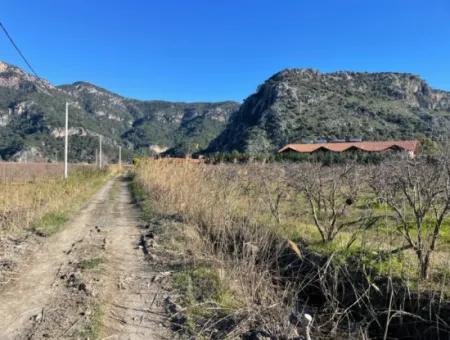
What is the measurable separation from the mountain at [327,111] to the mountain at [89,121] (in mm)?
16738

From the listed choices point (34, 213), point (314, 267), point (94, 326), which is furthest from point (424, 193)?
point (34, 213)

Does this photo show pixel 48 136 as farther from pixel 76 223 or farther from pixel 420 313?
pixel 420 313

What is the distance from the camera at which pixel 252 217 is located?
7855 millimetres

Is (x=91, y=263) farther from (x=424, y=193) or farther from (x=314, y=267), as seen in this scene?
(x=424, y=193)

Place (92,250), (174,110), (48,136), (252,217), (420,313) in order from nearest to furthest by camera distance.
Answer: (420,313) < (92,250) < (252,217) < (48,136) < (174,110)

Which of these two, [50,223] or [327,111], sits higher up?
[327,111]

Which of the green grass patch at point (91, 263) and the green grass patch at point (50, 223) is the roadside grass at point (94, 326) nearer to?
the green grass patch at point (91, 263)

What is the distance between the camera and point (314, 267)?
6121mm

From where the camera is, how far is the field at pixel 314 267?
4145 mm

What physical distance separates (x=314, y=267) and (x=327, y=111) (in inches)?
3702

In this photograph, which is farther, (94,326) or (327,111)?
(327,111)

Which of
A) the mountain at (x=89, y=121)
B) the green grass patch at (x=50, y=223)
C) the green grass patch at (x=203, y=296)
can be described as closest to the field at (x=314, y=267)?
the green grass patch at (x=203, y=296)

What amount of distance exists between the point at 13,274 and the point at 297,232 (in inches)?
200

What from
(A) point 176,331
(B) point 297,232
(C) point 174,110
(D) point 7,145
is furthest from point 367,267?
(C) point 174,110
